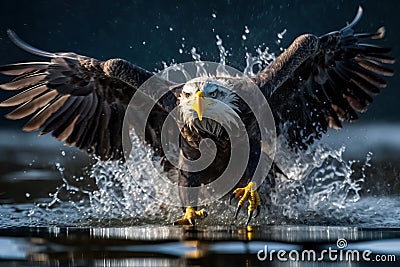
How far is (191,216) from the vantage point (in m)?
6.68

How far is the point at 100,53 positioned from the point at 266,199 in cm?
719

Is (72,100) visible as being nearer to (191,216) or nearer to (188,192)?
(188,192)

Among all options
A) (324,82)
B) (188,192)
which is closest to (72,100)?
(188,192)

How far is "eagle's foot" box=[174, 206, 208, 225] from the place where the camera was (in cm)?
660

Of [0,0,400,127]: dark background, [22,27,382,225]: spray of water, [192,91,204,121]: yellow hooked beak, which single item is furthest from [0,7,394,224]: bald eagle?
[0,0,400,127]: dark background

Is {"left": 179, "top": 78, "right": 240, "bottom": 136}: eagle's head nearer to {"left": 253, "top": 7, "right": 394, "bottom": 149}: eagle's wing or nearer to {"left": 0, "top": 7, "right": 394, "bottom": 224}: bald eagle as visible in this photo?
{"left": 0, "top": 7, "right": 394, "bottom": 224}: bald eagle

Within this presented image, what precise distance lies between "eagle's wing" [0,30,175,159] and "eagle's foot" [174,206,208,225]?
80cm

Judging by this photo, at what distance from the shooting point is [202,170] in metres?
6.91

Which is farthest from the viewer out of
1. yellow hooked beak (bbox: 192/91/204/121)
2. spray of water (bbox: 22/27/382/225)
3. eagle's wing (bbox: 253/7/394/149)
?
eagle's wing (bbox: 253/7/394/149)

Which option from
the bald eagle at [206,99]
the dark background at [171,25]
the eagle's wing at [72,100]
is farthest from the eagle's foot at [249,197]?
the dark background at [171,25]

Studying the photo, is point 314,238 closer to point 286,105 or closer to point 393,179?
point 286,105

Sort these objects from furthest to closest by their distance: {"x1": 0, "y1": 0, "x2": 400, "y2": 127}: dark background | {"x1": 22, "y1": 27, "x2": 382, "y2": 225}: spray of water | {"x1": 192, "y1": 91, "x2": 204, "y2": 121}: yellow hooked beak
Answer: {"x1": 0, "y1": 0, "x2": 400, "y2": 127}: dark background, {"x1": 22, "y1": 27, "x2": 382, "y2": 225}: spray of water, {"x1": 192, "y1": 91, "x2": 204, "y2": 121}: yellow hooked beak

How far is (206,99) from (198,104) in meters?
0.19

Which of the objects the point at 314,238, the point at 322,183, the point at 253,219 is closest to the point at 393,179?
the point at 322,183
